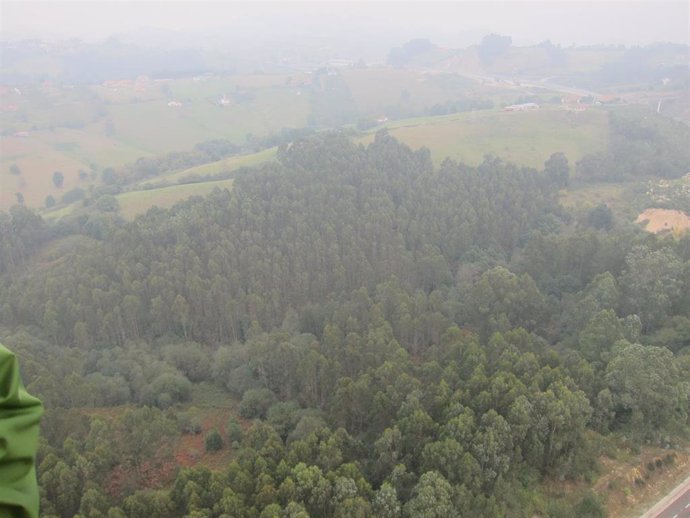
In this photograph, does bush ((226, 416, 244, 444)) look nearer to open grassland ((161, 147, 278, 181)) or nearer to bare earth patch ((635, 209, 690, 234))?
bare earth patch ((635, 209, 690, 234))

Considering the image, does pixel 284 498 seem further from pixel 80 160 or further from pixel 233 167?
pixel 80 160

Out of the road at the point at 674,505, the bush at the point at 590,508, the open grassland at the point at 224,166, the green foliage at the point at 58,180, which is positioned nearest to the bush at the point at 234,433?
the bush at the point at 590,508

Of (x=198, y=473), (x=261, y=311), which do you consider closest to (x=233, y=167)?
(x=261, y=311)

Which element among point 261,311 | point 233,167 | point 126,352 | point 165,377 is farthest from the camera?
point 233,167

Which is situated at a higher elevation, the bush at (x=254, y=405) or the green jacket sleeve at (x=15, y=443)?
the green jacket sleeve at (x=15, y=443)

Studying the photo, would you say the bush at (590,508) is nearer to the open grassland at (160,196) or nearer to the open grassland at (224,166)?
the open grassland at (160,196)

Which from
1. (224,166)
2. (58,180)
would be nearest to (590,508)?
(224,166)

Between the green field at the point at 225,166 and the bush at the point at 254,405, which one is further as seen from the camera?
the green field at the point at 225,166
